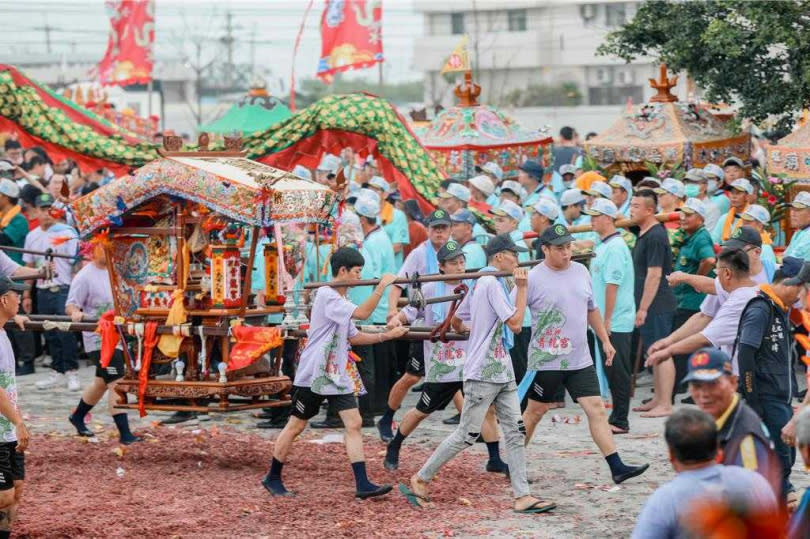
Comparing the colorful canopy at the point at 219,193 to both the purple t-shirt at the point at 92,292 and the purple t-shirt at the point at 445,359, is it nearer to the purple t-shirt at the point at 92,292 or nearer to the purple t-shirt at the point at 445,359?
the purple t-shirt at the point at 92,292

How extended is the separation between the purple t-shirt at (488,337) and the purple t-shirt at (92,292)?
4.19 m

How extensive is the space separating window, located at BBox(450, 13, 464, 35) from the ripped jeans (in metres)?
62.3

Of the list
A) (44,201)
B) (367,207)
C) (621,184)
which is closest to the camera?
(367,207)

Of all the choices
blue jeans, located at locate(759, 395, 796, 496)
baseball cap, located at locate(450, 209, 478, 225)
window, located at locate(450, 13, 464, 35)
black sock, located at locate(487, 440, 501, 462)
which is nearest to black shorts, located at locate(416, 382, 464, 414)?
black sock, located at locate(487, 440, 501, 462)

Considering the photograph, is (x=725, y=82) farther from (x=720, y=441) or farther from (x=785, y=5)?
(x=720, y=441)

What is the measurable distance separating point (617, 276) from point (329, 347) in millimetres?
3367

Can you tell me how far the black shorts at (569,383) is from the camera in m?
9.61

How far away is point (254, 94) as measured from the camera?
85.4 ft

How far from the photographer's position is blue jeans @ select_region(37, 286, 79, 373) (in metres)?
14.6

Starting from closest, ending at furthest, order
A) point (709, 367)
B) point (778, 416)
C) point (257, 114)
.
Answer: point (709, 367)
point (778, 416)
point (257, 114)

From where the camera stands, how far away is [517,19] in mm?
67875

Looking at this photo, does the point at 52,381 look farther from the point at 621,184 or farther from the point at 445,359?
the point at 621,184

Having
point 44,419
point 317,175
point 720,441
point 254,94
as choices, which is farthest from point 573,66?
point 720,441

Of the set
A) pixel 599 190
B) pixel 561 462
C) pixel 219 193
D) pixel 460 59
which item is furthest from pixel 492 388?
pixel 460 59
